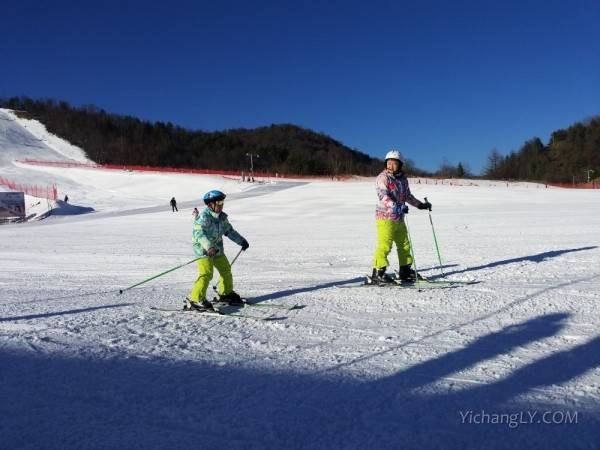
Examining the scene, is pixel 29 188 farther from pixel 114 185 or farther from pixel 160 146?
pixel 160 146

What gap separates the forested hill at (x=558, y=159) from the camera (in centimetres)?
8719

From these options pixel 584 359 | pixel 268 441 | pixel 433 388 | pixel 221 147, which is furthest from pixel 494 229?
pixel 221 147

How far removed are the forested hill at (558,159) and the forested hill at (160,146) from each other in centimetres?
3253

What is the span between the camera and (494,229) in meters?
13.5

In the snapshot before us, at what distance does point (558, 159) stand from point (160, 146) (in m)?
98.0

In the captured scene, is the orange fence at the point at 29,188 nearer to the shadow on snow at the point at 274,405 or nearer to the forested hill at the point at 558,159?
the shadow on snow at the point at 274,405

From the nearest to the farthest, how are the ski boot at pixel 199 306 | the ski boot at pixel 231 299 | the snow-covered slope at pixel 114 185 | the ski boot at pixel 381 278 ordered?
the ski boot at pixel 199 306 < the ski boot at pixel 231 299 < the ski boot at pixel 381 278 < the snow-covered slope at pixel 114 185

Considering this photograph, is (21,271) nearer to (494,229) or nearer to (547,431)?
(547,431)

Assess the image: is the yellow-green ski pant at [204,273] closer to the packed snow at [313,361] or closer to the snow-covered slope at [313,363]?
the packed snow at [313,361]

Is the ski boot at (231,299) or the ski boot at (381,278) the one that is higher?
the ski boot at (381,278)

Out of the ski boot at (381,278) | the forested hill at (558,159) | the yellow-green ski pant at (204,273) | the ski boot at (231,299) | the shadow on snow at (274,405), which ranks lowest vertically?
the shadow on snow at (274,405)

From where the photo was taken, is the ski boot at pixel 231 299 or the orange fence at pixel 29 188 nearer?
the ski boot at pixel 231 299

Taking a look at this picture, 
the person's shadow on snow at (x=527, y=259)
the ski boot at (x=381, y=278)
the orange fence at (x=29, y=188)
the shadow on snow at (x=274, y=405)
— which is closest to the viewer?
the shadow on snow at (x=274, y=405)

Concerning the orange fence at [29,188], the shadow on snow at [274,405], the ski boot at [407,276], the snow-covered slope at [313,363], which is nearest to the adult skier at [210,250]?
the snow-covered slope at [313,363]
